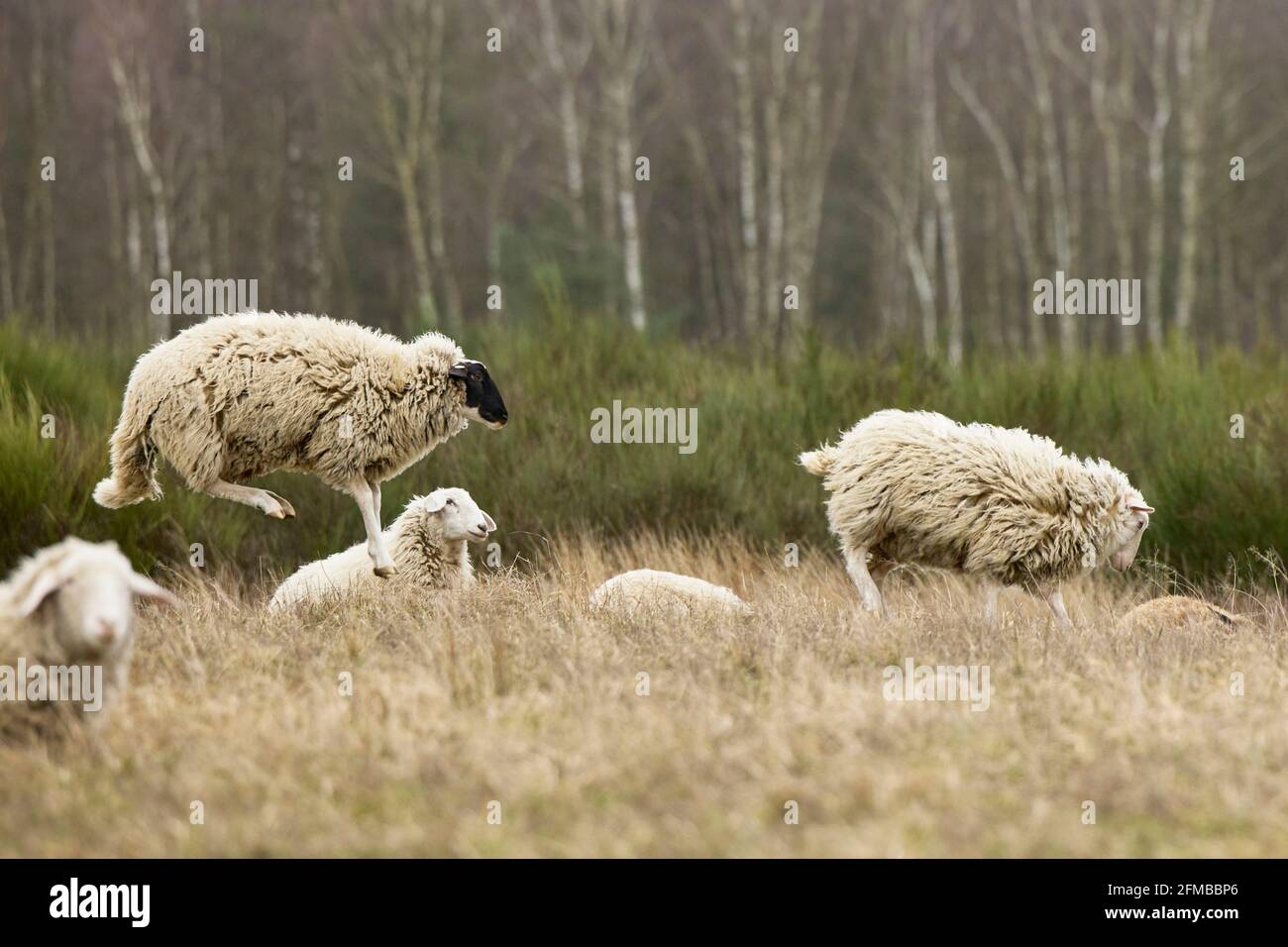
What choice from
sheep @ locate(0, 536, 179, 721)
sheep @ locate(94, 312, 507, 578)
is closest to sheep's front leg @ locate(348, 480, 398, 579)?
sheep @ locate(94, 312, 507, 578)

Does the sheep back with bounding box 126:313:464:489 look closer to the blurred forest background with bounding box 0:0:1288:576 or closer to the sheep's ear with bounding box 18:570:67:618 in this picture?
the sheep's ear with bounding box 18:570:67:618

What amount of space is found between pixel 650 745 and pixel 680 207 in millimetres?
30941

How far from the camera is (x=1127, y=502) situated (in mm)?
7223

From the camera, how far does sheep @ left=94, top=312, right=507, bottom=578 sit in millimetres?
6082

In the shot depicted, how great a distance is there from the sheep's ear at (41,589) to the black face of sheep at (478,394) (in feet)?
7.46

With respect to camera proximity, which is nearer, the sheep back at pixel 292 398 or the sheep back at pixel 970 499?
the sheep back at pixel 292 398

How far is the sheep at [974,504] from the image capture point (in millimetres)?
6891

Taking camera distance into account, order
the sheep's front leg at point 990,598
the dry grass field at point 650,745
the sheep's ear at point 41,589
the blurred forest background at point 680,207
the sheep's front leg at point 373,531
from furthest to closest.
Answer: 1. the blurred forest background at point 680,207
2. the sheep's front leg at point 990,598
3. the sheep's front leg at point 373,531
4. the sheep's ear at point 41,589
5. the dry grass field at point 650,745

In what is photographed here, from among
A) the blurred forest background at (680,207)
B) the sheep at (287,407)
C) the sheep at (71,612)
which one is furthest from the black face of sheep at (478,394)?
the blurred forest background at (680,207)

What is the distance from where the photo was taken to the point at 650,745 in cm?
443

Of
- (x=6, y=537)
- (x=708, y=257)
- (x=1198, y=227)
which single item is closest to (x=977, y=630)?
(x=6, y=537)

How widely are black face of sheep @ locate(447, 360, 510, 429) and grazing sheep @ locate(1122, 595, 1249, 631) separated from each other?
120 inches

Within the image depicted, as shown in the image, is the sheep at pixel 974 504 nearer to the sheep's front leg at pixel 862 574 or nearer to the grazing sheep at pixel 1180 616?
the sheep's front leg at pixel 862 574
